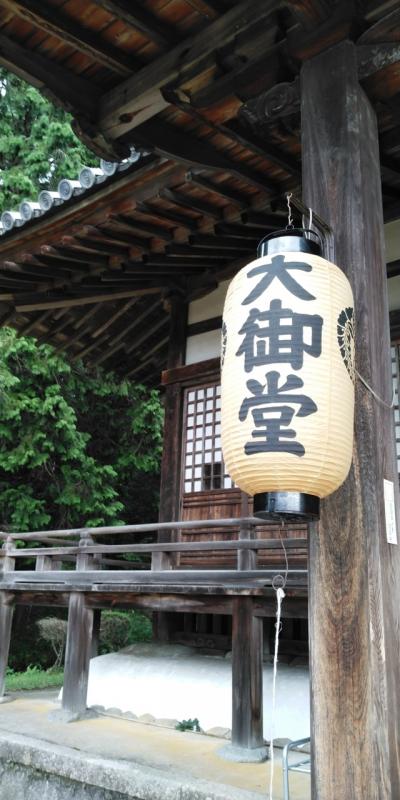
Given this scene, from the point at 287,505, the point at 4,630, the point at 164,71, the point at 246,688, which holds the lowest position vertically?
the point at 246,688

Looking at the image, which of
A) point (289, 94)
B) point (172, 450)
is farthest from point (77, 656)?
point (289, 94)

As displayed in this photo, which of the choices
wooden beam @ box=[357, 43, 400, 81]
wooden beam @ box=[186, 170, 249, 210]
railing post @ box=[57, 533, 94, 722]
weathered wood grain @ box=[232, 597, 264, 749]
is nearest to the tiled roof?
wooden beam @ box=[186, 170, 249, 210]

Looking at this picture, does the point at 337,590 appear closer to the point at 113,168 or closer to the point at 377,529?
the point at 377,529

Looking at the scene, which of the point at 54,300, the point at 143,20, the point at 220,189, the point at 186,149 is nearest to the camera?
the point at 143,20

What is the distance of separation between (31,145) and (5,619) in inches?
506

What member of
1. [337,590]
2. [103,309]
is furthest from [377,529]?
[103,309]

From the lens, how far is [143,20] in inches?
150

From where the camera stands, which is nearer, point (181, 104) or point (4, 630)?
point (181, 104)

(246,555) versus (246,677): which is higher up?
(246,555)

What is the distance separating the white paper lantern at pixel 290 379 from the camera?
8.72 feet

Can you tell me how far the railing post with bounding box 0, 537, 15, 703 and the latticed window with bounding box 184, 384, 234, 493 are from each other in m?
2.39

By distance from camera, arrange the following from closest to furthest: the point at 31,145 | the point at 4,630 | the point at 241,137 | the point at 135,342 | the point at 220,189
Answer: the point at 241,137 < the point at 220,189 < the point at 4,630 < the point at 135,342 < the point at 31,145

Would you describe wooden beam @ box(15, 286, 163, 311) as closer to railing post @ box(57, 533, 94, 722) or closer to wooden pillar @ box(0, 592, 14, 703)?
railing post @ box(57, 533, 94, 722)

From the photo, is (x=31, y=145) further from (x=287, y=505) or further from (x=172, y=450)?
(x=287, y=505)
